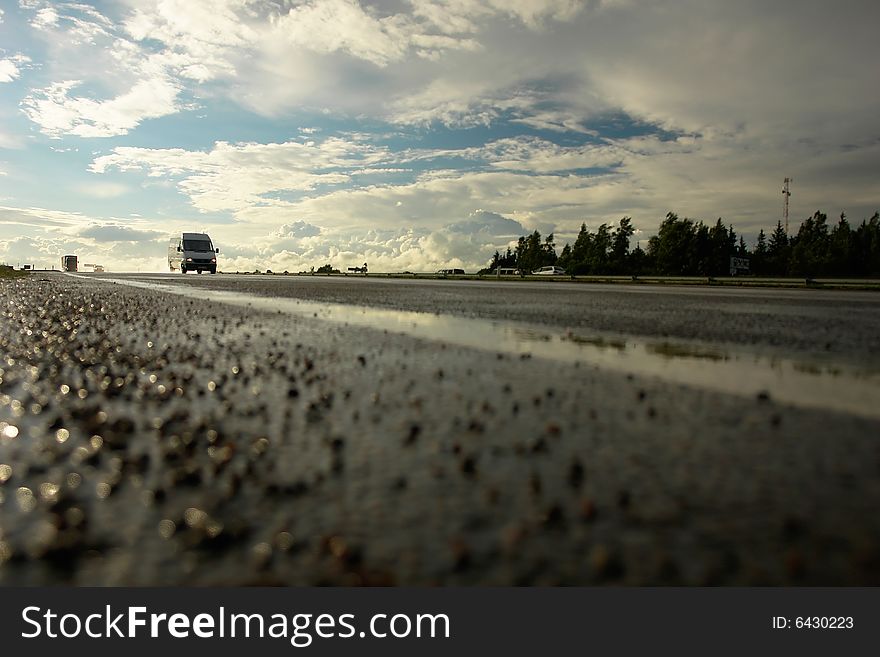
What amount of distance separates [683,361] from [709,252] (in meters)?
122

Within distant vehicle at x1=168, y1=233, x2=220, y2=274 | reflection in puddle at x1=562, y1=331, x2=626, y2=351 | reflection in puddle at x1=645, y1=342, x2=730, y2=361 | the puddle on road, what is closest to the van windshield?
distant vehicle at x1=168, y1=233, x2=220, y2=274

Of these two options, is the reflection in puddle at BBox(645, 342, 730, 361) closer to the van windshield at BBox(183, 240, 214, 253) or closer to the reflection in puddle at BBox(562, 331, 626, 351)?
the reflection in puddle at BBox(562, 331, 626, 351)

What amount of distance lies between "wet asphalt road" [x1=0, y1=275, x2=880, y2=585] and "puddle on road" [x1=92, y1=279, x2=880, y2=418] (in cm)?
89

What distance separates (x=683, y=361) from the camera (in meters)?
11.2

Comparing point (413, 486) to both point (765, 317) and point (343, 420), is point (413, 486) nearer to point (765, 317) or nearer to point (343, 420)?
point (343, 420)

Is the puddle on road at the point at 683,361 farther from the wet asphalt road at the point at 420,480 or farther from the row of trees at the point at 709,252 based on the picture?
the row of trees at the point at 709,252

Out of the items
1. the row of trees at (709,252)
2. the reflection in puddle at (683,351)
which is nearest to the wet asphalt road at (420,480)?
the reflection in puddle at (683,351)

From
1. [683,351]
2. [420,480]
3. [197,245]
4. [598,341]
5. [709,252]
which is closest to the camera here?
[420,480]

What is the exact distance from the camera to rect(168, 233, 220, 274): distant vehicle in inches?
2680

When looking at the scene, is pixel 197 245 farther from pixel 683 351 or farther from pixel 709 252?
pixel 709 252

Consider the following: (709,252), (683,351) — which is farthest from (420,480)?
(709,252)

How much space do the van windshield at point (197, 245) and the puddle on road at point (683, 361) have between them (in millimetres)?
56983

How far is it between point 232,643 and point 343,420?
3633 millimetres

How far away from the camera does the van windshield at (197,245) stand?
6831cm
